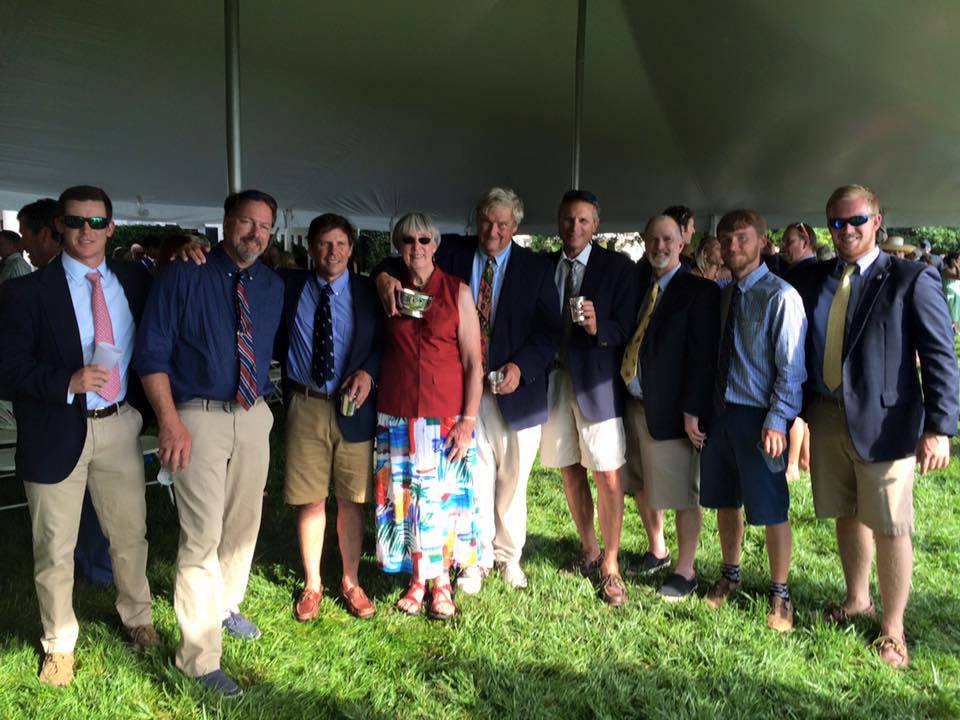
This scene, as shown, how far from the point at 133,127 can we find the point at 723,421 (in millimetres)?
7500

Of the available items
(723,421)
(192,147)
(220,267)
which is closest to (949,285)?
(723,421)

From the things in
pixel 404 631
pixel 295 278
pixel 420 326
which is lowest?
pixel 404 631

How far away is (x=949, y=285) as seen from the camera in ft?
38.5

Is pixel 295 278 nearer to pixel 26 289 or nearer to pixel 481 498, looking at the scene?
pixel 26 289

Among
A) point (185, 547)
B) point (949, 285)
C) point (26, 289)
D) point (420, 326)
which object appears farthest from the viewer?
point (949, 285)

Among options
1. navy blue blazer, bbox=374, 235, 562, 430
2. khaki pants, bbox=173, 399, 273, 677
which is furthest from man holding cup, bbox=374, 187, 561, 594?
khaki pants, bbox=173, 399, 273, 677

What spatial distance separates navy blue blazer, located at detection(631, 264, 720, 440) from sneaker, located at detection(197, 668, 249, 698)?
6.83 ft

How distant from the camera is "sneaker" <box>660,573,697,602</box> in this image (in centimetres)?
346

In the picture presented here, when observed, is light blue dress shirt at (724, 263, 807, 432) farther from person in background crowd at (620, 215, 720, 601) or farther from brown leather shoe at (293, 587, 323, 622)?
brown leather shoe at (293, 587, 323, 622)

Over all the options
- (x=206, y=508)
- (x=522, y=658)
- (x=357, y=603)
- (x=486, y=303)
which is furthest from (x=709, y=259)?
(x=206, y=508)

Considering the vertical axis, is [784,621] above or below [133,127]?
below

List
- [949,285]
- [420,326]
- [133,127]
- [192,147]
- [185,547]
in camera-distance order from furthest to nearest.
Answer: [949,285], [192,147], [133,127], [420,326], [185,547]

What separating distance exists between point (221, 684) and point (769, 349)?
254cm

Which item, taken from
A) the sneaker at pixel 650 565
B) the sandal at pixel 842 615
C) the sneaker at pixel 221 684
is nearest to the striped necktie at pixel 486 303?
the sneaker at pixel 650 565
